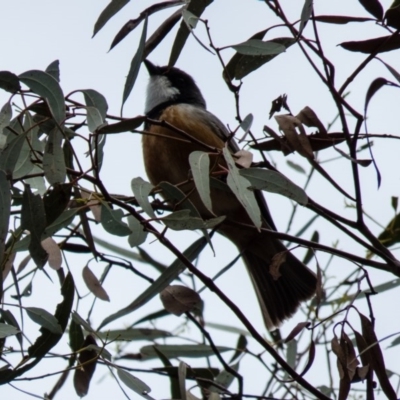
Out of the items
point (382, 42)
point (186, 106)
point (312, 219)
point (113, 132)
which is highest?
point (186, 106)

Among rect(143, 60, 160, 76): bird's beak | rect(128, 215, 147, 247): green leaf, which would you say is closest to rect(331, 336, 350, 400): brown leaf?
rect(128, 215, 147, 247): green leaf

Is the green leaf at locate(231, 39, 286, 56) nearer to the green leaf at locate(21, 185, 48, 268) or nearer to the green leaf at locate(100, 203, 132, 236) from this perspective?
the green leaf at locate(100, 203, 132, 236)

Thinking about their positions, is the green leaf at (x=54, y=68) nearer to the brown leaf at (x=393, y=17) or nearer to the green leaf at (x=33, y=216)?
the green leaf at (x=33, y=216)

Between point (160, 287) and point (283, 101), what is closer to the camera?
point (283, 101)

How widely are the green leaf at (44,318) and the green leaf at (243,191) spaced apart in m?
0.52

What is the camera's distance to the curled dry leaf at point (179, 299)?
227 cm

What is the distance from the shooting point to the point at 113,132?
1880 millimetres

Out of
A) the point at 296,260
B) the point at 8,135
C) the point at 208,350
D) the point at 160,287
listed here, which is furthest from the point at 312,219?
the point at 8,135

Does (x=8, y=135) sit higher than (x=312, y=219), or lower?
lower

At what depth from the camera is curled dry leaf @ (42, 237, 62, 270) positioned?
217 cm

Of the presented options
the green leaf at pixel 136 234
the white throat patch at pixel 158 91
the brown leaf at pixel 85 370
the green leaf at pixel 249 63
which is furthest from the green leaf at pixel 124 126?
the white throat patch at pixel 158 91

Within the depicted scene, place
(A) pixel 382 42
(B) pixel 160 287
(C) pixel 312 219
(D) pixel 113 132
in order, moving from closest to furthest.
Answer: (D) pixel 113 132, (A) pixel 382 42, (B) pixel 160 287, (C) pixel 312 219

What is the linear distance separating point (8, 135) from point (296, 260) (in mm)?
2036

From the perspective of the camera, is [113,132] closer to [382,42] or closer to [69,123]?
[69,123]
